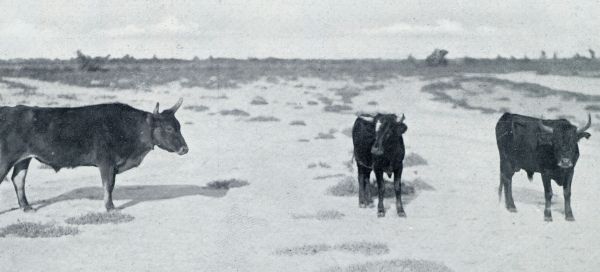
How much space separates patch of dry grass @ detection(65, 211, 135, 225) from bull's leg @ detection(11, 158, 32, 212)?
4.11ft

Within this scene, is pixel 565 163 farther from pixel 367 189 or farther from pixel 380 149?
pixel 367 189

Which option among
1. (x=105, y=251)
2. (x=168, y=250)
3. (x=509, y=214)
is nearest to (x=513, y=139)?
(x=509, y=214)

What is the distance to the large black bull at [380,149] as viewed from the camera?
9.07 metres

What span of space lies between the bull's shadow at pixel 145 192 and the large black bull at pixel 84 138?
785 millimetres

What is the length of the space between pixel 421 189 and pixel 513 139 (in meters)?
2.43

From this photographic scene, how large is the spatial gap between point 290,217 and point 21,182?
444 centimetres

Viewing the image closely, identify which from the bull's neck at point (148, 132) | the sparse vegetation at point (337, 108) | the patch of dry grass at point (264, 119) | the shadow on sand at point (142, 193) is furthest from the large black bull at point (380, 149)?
the sparse vegetation at point (337, 108)

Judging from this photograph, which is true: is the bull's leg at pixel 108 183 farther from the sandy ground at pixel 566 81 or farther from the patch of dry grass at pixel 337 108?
the sandy ground at pixel 566 81

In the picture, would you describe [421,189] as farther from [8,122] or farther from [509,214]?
[8,122]

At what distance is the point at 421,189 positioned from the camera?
1153 centimetres

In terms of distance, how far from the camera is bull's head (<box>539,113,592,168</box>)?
8.43 m

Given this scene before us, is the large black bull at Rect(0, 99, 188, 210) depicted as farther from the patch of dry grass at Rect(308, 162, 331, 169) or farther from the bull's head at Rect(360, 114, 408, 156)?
the patch of dry grass at Rect(308, 162, 331, 169)

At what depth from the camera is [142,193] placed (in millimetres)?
11398

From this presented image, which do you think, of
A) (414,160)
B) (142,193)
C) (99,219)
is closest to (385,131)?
(99,219)
